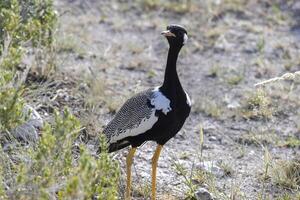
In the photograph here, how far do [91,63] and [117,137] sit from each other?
11.4ft

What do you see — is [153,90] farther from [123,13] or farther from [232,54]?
[123,13]

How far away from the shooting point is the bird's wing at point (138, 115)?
179 inches

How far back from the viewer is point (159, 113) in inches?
177

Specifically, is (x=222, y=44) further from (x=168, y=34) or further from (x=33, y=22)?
(x=168, y=34)

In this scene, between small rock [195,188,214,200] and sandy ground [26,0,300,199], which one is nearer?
small rock [195,188,214,200]

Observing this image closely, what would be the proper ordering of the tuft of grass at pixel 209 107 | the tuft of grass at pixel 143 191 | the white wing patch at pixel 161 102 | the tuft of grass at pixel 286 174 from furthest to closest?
the tuft of grass at pixel 209 107
the tuft of grass at pixel 286 174
the tuft of grass at pixel 143 191
the white wing patch at pixel 161 102

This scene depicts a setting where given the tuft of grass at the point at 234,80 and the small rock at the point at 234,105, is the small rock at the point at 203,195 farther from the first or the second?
the tuft of grass at the point at 234,80

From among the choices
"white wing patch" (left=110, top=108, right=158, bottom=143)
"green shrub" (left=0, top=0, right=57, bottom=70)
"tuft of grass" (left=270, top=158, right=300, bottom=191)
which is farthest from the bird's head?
"green shrub" (left=0, top=0, right=57, bottom=70)

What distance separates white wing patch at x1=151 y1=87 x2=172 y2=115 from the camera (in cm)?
450

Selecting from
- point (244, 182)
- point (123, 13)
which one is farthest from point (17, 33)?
point (123, 13)

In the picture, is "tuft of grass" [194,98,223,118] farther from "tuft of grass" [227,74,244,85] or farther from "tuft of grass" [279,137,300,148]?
"tuft of grass" [279,137,300,148]

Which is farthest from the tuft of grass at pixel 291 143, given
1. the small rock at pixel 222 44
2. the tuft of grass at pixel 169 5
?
the tuft of grass at pixel 169 5

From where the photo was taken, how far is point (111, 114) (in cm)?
675

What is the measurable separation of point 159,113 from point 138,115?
0.19 m
